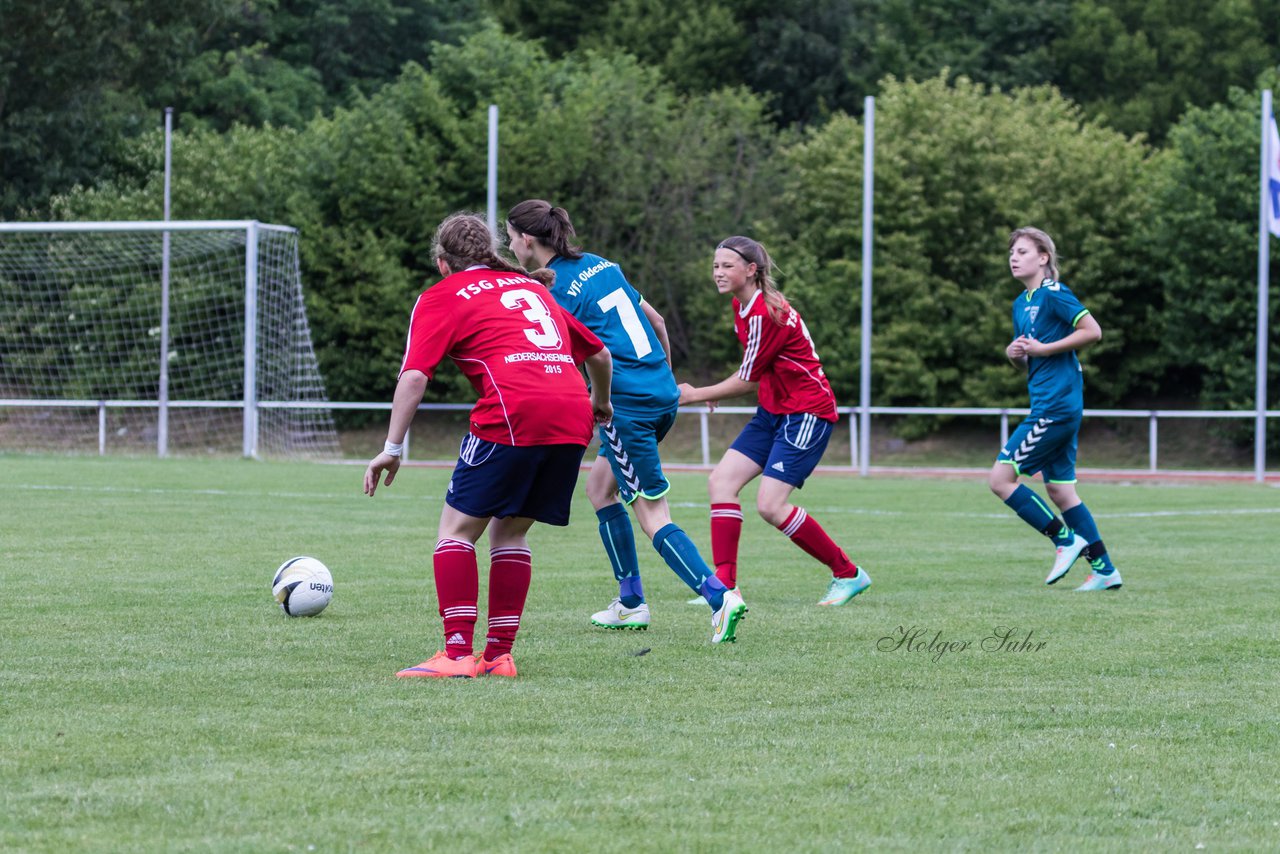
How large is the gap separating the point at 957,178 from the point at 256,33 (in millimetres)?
21909

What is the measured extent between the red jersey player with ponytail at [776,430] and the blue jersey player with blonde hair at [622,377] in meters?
0.59

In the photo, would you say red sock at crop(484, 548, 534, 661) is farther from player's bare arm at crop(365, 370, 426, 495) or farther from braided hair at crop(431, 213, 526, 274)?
braided hair at crop(431, 213, 526, 274)

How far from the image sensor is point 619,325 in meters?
7.53

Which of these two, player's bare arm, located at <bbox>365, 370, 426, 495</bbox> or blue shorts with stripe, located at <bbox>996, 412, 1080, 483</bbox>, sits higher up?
player's bare arm, located at <bbox>365, 370, 426, 495</bbox>

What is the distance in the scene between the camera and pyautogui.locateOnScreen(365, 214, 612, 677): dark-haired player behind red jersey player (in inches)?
229

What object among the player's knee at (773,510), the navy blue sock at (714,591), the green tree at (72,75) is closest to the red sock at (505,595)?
the navy blue sock at (714,591)

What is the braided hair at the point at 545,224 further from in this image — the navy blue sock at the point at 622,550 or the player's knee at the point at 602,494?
the navy blue sock at the point at 622,550

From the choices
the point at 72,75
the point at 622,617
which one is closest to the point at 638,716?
the point at 622,617

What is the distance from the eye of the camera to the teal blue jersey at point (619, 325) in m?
7.47

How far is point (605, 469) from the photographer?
780 cm

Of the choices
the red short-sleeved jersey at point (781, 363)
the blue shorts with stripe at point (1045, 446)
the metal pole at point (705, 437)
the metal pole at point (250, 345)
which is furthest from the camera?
the metal pole at point (705, 437)

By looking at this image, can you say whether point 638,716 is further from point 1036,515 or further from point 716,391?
point 1036,515

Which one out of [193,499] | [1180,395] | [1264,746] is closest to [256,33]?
[1180,395]

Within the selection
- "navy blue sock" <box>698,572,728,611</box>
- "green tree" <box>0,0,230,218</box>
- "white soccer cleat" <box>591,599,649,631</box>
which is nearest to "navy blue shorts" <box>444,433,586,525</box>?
"navy blue sock" <box>698,572,728,611</box>
